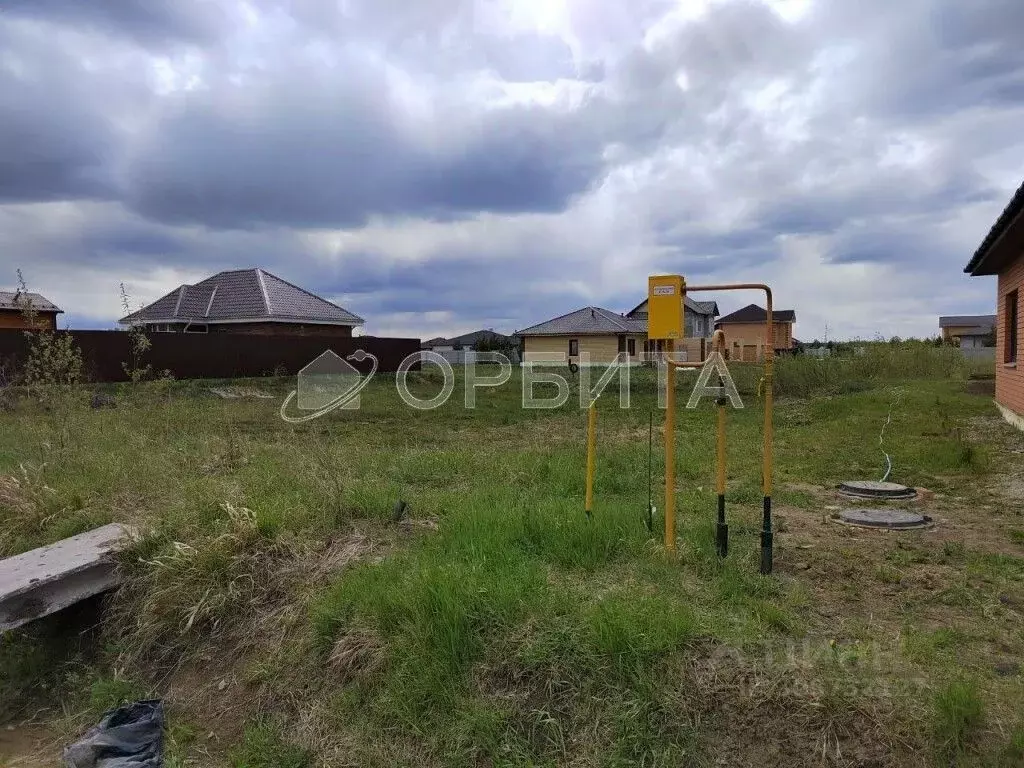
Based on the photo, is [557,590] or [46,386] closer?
[557,590]

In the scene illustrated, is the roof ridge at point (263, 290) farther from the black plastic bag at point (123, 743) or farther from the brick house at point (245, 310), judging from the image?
the black plastic bag at point (123, 743)

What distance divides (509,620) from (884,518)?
3.18 metres

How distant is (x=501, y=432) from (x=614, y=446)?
9.08 feet

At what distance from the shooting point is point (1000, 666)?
2541 mm

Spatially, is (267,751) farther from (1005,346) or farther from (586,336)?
(586,336)

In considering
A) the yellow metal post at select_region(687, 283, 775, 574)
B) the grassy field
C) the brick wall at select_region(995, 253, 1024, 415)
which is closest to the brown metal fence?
the grassy field

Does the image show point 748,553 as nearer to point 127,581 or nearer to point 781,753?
point 781,753

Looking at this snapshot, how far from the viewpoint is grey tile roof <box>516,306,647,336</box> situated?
37875 millimetres

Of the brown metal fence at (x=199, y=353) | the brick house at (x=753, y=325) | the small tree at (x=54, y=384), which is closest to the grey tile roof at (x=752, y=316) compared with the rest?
the brick house at (x=753, y=325)

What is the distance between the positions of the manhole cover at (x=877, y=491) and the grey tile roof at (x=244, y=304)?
22.5 m

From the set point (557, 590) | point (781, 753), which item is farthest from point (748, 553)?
point (781, 753)

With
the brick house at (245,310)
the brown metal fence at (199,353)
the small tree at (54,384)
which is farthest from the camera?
the brick house at (245,310)

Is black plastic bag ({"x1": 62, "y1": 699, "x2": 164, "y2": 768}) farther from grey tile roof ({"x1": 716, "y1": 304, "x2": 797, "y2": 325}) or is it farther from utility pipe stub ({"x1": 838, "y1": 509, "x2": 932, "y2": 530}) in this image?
grey tile roof ({"x1": 716, "y1": 304, "x2": 797, "y2": 325})

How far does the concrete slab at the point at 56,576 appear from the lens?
143 inches
